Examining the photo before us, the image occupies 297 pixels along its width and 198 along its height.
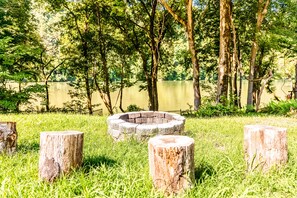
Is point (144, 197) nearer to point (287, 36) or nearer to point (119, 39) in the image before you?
point (287, 36)

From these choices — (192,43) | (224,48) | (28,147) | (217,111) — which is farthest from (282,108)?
(28,147)

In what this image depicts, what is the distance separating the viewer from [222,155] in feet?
14.3

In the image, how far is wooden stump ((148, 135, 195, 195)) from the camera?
2.88m

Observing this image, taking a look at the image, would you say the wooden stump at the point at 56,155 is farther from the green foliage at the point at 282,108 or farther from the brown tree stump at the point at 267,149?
the green foliage at the point at 282,108

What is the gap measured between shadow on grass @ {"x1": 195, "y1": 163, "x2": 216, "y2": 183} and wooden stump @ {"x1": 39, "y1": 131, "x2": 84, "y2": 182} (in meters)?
1.51

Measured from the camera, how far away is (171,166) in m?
2.89

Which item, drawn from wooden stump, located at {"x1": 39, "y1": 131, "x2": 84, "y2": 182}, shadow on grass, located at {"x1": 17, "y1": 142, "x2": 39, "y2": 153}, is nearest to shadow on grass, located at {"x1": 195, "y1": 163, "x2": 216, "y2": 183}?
wooden stump, located at {"x1": 39, "y1": 131, "x2": 84, "y2": 182}

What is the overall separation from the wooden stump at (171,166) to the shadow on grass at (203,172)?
0.32m

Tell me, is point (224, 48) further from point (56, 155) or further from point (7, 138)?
point (56, 155)

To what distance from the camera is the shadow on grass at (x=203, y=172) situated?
10.7 feet

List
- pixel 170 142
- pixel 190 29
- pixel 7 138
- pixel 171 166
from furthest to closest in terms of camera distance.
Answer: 1. pixel 190 29
2. pixel 7 138
3. pixel 170 142
4. pixel 171 166

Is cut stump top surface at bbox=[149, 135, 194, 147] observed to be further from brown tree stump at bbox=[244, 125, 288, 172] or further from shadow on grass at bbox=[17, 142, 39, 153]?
shadow on grass at bbox=[17, 142, 39, 153]

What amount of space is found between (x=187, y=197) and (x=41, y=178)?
1636 mm

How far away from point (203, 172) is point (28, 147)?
2.96m
